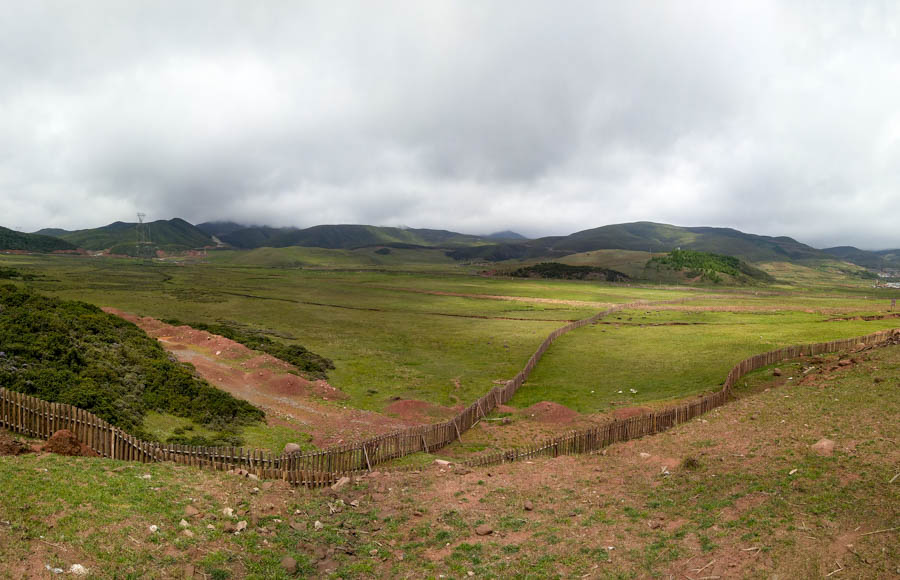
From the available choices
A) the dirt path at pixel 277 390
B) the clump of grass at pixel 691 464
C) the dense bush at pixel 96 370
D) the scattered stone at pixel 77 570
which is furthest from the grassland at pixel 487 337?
the scattered stone at pixel 77 570

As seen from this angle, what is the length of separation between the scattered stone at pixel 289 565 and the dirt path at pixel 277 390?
44.0 ft

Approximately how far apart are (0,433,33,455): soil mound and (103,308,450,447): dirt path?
1298 cm

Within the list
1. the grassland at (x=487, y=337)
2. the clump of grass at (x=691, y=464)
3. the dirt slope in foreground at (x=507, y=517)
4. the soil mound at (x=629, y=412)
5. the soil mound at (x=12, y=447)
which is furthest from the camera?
the grassland at (x=487, y=337)

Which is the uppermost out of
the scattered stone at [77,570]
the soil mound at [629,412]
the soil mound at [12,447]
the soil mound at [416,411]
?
the soil mound at [12,447]

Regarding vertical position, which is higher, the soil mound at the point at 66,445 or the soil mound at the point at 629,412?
the soil mound at the point at 66,445

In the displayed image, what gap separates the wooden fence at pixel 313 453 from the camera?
17.0m

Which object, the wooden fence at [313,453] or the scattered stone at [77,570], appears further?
the wooden fence at [313,453]

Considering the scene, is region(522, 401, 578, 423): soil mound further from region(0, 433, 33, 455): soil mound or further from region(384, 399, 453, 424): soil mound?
region(0, 433, 33, 455): soil mound

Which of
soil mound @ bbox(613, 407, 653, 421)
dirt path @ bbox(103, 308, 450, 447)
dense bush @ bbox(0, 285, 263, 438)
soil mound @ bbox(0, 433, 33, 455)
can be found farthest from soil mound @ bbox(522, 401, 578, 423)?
soil mound @ bbox(0, 433, 33, 455)

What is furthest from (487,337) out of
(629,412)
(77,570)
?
(77,570)

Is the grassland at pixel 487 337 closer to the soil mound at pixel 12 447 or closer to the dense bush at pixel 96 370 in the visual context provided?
the dense bush at pixel 96 370

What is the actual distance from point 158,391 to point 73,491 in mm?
16054

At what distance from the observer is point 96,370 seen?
25.1m

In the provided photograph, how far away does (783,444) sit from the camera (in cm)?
1955
